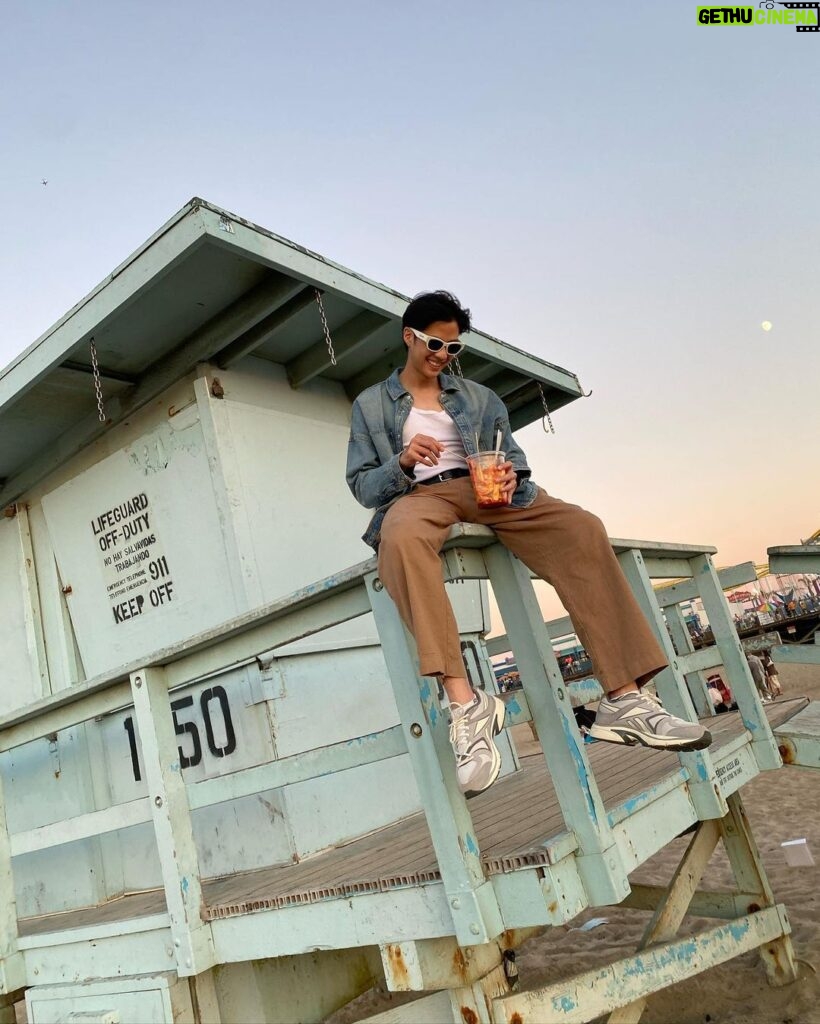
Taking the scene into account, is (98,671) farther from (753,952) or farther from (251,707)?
(753,952)

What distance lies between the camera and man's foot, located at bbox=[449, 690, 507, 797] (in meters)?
1.79

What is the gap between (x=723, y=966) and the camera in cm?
405

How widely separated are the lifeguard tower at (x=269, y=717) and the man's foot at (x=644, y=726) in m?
0.19

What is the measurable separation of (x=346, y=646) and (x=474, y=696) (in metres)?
2.18

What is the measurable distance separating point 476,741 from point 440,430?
110 centimetres

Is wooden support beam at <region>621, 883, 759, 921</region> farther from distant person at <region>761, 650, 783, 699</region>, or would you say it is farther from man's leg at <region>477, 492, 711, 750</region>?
distant person at <region>761, 650, 783, 699</region>

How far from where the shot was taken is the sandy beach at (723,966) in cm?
349

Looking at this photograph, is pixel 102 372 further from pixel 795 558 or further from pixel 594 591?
pixel 795 558

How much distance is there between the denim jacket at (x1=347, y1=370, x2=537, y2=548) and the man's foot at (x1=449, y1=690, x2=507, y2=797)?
624mm

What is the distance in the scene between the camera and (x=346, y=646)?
4020mm

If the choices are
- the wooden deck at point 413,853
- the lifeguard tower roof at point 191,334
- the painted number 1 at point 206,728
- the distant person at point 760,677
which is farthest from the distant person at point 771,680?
the painted number 1 at point 206,728

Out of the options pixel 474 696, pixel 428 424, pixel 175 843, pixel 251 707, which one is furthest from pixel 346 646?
pixel 474 696

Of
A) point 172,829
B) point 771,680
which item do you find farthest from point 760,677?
point 172,829

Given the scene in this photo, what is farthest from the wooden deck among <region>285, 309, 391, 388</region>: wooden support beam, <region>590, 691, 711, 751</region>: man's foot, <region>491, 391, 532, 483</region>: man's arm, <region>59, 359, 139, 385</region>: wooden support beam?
<region>59, 359, 139, 385</region>: wooden support beam
